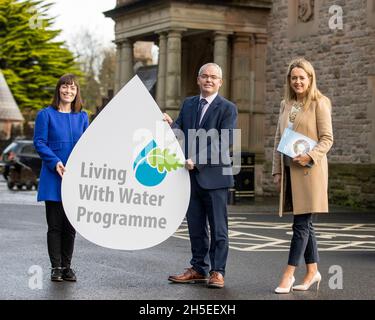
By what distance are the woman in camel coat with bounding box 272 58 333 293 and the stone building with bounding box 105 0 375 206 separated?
14.6 meters

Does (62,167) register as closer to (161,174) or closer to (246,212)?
(161,174)

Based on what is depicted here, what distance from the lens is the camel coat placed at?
7.88 meters

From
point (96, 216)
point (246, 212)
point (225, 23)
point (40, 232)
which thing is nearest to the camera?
point (96, 216)

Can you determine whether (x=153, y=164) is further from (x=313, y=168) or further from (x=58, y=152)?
(x=313, y=168)

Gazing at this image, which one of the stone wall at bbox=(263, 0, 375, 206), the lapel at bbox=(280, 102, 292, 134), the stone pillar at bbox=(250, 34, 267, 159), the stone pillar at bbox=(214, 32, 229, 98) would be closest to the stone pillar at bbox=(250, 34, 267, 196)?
the stone pillar at bbox=(250, 34, 267, 159)

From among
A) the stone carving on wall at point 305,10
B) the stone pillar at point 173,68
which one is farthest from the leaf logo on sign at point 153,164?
the stone pillar at point 173,68

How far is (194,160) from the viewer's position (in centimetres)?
827

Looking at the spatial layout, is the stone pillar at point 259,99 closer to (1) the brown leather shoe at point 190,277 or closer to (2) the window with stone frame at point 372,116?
(2) the window with stone frame at point 372,116

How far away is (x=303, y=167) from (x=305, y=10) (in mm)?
17765

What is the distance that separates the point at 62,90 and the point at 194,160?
4.81ft

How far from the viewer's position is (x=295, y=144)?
7930 mm

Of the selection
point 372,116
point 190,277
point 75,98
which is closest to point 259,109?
point 372,116

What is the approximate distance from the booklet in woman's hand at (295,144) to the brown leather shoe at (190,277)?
4.85 feet
